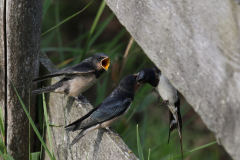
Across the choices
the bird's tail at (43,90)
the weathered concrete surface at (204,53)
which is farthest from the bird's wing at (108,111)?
the weathered concrete surface at (204,53)

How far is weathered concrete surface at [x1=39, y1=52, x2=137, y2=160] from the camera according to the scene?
4.91ft

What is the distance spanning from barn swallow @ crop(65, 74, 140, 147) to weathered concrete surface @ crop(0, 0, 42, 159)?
0.36m

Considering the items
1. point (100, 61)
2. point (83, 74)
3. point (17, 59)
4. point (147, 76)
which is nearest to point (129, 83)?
point (147, 76)

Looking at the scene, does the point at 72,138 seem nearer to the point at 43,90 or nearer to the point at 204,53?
the point at 43,90

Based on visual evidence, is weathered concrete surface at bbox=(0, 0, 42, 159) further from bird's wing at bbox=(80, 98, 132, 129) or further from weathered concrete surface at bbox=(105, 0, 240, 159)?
weathered concrete surface at bbox=(105, 0, 240, 159)

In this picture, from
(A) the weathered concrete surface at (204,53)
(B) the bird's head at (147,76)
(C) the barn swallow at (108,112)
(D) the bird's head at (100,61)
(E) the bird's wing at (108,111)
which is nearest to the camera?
(A) the weathered concrete surface at (204,53)

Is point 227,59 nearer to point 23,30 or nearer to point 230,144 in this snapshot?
point 230,144

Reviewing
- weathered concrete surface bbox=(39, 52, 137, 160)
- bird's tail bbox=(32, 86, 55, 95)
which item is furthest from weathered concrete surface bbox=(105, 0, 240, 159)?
bird's tail bbox=(32, 86, 55, 95)

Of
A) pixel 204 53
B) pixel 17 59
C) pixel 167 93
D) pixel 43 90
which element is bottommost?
pixel 167 93

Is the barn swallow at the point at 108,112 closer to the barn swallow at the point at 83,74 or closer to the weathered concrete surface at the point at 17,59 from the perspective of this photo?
the barn swallow at the point at 83,74

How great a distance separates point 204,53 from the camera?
86cm

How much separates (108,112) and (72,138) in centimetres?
34

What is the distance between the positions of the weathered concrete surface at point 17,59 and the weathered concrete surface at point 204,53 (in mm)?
872

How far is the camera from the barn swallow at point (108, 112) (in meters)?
1.70
